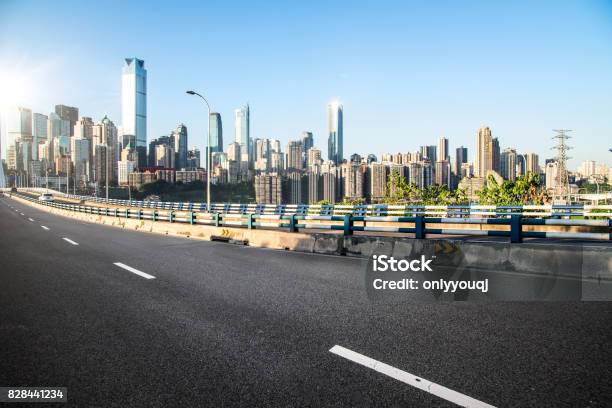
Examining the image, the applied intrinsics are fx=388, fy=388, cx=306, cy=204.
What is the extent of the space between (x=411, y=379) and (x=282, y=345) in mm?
1375

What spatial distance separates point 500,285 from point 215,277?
5377 mm

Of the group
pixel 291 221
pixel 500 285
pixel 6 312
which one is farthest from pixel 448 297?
pixel 291 221

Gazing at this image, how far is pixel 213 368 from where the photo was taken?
138 inches

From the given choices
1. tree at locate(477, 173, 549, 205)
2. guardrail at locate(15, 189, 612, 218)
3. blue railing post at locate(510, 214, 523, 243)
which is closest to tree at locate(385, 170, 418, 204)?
tree at locate(477, 173, 549, 205)

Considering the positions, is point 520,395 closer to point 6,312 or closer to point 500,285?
point 500,285

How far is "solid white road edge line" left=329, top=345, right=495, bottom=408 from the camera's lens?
2.87 meters

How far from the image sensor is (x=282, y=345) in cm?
402

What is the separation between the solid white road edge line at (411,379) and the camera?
9.42 ft

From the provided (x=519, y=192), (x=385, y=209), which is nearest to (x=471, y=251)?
(x=385, y=209)

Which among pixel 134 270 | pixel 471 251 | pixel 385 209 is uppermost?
pixel 385 209

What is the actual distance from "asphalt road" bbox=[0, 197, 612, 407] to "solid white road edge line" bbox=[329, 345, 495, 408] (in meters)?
0.07

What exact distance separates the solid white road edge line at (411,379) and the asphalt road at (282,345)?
7cm

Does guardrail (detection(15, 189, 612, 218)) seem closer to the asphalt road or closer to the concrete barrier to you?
the concrete barrier

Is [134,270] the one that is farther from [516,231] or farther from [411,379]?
[516,231]
